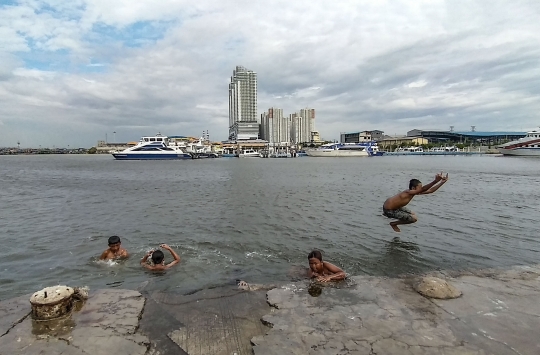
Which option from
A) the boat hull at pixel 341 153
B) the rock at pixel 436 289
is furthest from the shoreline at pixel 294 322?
the boat hull at pixel 341 153

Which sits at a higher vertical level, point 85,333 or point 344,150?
point 344,150

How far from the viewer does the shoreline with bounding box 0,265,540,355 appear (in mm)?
4473

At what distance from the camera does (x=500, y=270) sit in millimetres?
7777

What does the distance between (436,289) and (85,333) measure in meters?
5.63

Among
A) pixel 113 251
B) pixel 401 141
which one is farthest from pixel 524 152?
pixel 113 251

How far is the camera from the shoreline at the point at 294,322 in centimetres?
447

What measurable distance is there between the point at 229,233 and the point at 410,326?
8474 millimetres

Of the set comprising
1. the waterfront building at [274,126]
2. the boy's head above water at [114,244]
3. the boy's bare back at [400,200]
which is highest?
the waterfront building at [274,126]

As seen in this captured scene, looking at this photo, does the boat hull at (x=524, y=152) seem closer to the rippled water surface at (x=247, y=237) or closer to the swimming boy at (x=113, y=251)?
the rippled water surface at (x=247, y=237)

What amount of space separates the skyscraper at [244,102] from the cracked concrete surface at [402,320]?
178 meters

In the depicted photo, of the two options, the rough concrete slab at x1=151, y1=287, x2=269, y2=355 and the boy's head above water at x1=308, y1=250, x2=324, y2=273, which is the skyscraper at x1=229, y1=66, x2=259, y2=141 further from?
the rough concrete slab at x1=151, y1=287, x2=269, y2=355

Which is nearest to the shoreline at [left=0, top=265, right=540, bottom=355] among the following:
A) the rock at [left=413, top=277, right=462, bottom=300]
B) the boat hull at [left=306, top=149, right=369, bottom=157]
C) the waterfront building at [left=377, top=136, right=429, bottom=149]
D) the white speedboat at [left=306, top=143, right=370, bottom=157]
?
the rock at [left=413, top=277, right=462, bottom=300]

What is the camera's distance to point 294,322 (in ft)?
17.1

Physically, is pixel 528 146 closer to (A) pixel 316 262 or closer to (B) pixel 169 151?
(B) pixel 169 151
